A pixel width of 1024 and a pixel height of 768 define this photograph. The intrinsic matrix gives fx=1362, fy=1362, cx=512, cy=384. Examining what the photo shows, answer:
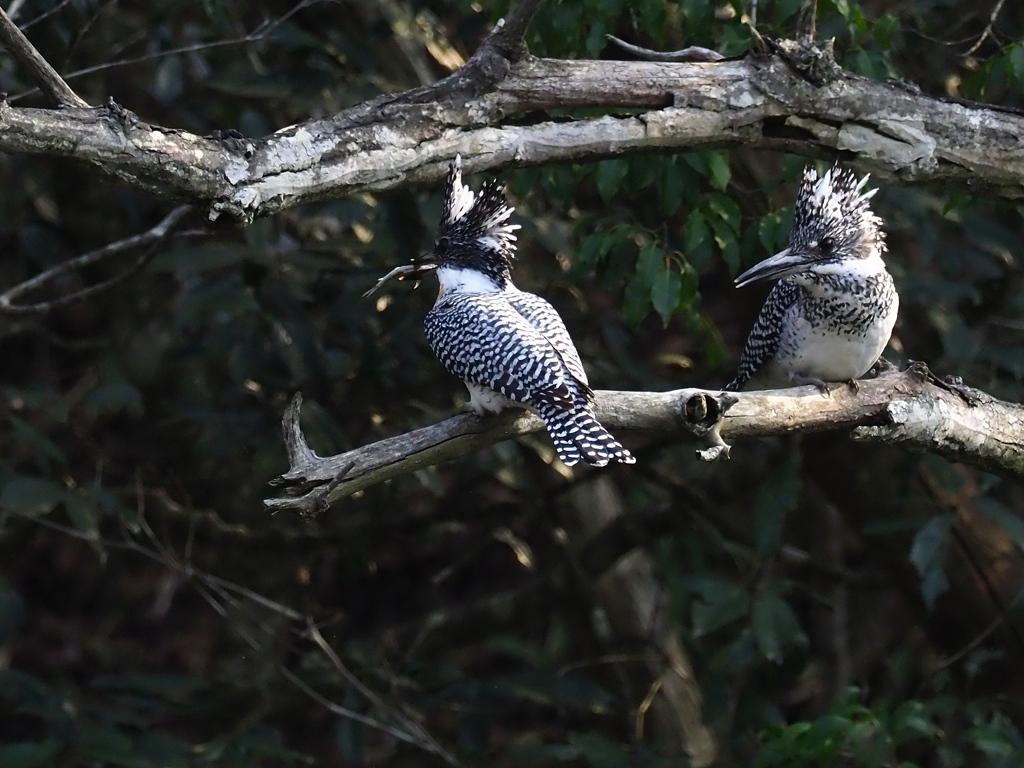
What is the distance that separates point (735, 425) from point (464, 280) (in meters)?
0.98

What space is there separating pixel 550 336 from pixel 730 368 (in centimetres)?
197

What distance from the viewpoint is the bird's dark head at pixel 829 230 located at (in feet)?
10.5

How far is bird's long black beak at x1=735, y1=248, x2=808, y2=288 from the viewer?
307cm

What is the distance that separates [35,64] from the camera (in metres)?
2.34

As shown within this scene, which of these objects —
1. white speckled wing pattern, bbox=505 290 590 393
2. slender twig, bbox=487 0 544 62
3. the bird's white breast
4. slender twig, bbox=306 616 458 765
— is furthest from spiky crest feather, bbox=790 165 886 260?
slender twig, bbox=306 616 458 765

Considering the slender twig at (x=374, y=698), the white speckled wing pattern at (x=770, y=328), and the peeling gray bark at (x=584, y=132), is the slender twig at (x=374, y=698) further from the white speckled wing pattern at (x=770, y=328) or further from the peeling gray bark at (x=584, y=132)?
the peeling gray bark at (x=584, y=132)

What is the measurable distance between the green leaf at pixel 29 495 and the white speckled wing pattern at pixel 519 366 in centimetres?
120

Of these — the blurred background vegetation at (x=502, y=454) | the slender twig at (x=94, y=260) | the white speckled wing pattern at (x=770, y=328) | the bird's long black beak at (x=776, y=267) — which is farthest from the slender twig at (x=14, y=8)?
the white speckled wing pattern at (x=770, y=328)

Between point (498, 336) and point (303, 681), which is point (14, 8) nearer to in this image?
point (498, 336)

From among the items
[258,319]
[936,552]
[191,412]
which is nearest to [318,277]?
[258,319]

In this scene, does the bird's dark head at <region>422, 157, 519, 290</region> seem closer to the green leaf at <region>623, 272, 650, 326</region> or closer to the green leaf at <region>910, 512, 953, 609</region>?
the green leaf at <region>623, 272, 650, 326</region>

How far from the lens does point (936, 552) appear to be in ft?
12.4

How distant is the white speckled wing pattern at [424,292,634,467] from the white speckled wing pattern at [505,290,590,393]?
0.05ft

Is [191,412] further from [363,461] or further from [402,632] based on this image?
[363,461]
